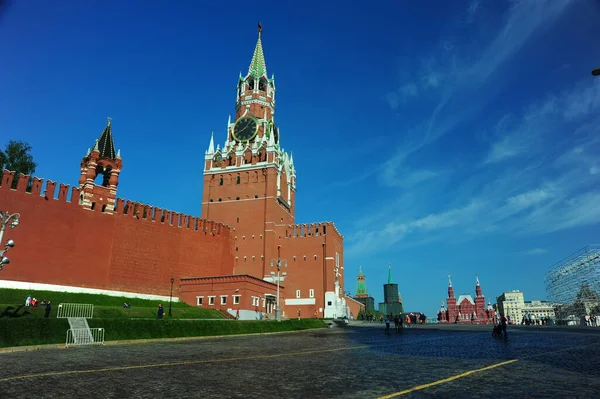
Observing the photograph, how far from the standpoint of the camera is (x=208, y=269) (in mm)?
45344

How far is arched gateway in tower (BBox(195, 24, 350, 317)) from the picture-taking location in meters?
47.8

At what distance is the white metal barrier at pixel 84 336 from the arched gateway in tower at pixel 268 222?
25032 millimetres

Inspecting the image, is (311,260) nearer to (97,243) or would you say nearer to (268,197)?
(268,197)

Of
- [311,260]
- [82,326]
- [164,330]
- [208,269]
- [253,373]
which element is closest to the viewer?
[253,373]

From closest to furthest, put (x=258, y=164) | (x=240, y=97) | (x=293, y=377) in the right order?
(x=293, y=377) < (x=258, y=164) < (x=240, y=97)

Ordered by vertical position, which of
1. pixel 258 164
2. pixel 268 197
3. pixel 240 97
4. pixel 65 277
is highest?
pixel 240 97

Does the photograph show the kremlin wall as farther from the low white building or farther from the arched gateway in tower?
the low white building

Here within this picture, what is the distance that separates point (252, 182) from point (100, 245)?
68.1 ft

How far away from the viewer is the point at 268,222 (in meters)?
49.2

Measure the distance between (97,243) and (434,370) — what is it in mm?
32715

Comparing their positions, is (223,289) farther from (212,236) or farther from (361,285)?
(361,285)

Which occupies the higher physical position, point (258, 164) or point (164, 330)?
point (258, 164)

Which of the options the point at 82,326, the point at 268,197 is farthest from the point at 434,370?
the point at 268,197

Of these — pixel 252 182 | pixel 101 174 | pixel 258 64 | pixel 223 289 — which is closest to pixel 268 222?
pixel 252 182
